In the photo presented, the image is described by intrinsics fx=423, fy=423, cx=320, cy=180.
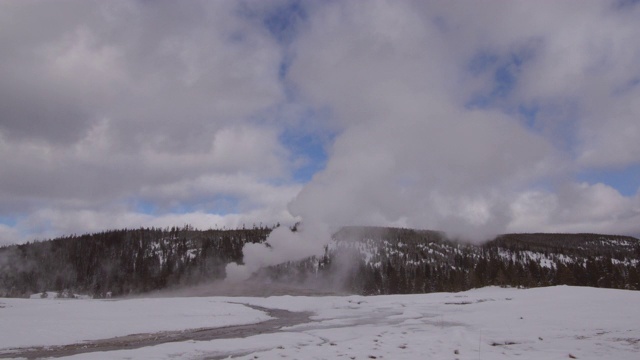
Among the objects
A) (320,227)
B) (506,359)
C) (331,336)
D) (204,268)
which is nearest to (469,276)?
(320,227)

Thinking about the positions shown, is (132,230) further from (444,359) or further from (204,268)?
(444,359)

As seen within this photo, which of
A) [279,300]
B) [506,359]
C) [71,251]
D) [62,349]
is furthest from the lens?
[71,251]

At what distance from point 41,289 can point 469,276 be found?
13648cm

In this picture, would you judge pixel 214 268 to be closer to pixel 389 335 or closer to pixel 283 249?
pixel 283 249

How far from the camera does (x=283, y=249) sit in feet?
294

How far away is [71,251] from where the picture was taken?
166 metres

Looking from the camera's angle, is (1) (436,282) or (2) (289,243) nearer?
(2) (289,243)

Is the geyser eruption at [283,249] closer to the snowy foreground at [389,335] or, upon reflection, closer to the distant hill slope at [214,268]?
the distant hill slope at [214,268]

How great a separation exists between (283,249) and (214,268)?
42.0 meters

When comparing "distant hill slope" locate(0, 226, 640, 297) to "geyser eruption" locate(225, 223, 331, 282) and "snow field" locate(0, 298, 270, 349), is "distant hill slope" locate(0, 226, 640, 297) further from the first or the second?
"snow field" locate(0, 298, 270, 349)

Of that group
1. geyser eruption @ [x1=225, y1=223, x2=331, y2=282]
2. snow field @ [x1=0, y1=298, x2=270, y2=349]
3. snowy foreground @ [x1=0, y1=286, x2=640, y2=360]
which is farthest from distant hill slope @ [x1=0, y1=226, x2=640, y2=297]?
snowy foreground @ [x1=0, y1=286, x2=640, y2=360]

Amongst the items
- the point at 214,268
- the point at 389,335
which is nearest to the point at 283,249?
the point at 214,268

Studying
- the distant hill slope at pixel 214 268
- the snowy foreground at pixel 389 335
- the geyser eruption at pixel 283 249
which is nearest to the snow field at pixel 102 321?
the snowy foreground at pixel 389 335

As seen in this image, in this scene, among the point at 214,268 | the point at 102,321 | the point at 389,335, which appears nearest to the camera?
the point at 389,335
